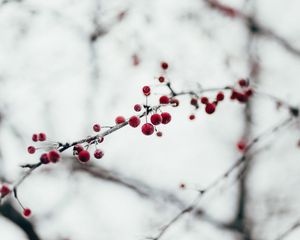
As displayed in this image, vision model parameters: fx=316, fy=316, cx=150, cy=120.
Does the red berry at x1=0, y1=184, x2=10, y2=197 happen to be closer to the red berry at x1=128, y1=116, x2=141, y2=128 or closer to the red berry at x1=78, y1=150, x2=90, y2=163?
the red berry at x1=78, y1=150, x2=90, y2=163

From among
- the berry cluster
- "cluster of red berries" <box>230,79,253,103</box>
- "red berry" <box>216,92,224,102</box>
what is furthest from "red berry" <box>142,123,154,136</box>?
"cluster of red berries" <box>230,79,253,103</box>

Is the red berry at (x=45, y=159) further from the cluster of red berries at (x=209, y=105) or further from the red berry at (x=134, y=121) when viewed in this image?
the cluster of red berries at (x=209, y=105)

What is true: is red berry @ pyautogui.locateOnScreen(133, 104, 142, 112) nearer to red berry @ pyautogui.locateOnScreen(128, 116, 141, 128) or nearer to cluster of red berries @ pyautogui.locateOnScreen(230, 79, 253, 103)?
red berry @ pyautogui.locateOnScreen(128, 116, 141, 128)

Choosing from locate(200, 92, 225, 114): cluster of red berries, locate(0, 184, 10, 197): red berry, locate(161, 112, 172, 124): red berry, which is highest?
locate(200, 92, 225, 114): cluster of red berries

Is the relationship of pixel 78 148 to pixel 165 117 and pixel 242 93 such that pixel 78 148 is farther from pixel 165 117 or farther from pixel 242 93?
pixel 242 93

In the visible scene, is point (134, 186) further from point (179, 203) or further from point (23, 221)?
point (23, 221)

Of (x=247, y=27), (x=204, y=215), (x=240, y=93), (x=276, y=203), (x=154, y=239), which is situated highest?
(x=247, y=27)

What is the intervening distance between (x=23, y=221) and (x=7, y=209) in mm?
407

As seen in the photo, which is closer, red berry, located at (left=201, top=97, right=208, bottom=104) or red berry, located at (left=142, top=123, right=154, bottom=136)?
red berry, located at (left=142, top=123, right=154, bottom=136)

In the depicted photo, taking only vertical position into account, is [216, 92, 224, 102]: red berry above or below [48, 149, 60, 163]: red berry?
above

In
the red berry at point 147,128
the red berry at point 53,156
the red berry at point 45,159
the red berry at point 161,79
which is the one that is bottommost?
the red berry at point 45,159

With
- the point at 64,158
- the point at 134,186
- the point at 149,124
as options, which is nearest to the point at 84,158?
the point at 149,124

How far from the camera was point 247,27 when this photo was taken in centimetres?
795

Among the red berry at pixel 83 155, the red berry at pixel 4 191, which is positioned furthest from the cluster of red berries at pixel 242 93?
the red berry at pixel 4 191
